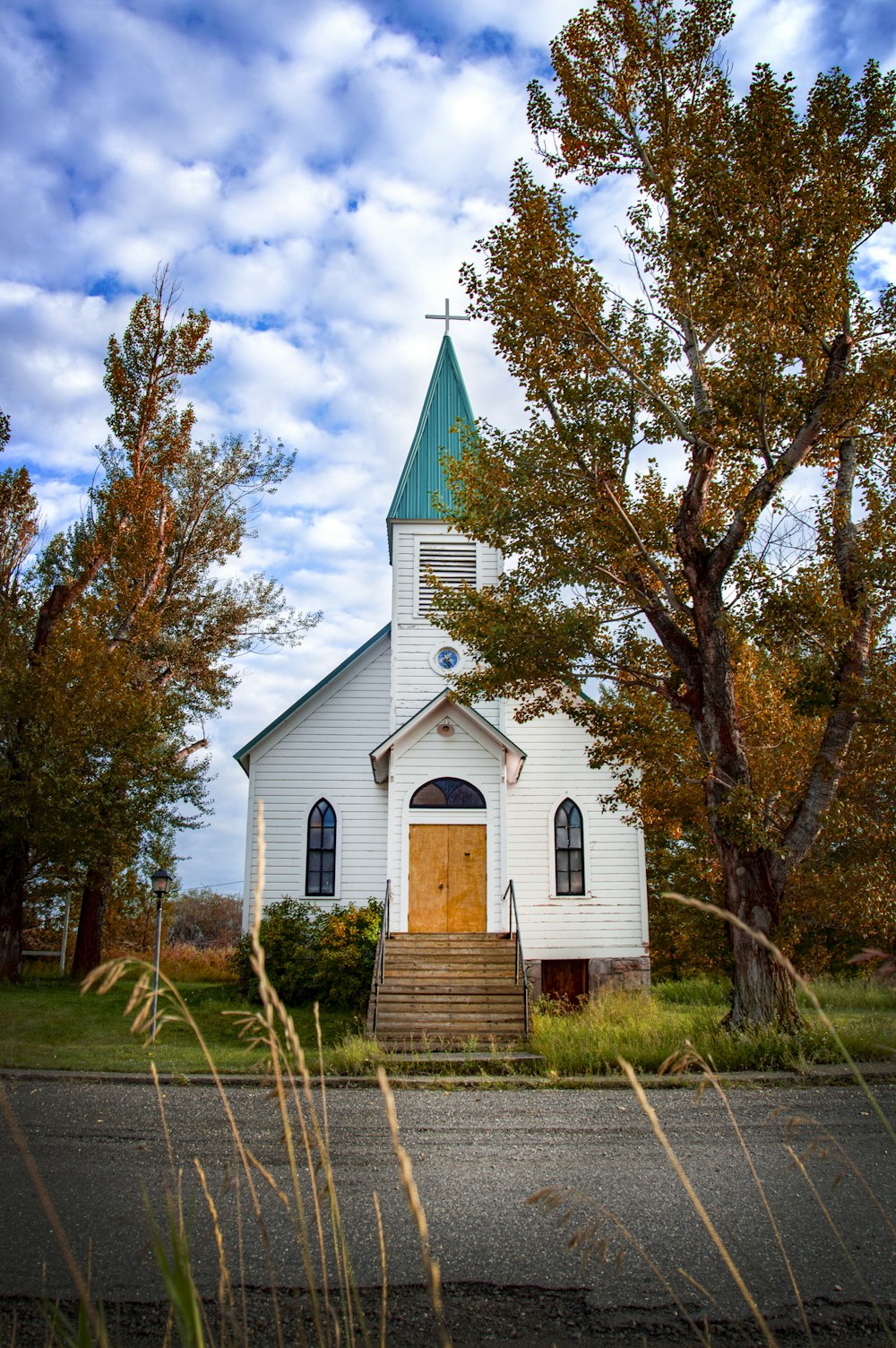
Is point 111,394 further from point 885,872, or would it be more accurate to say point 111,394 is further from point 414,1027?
point 885,872

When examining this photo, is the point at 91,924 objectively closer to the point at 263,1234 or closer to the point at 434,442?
the point at 434,442

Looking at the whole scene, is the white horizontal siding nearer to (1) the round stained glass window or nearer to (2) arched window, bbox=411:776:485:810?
(1) the round stained glass window

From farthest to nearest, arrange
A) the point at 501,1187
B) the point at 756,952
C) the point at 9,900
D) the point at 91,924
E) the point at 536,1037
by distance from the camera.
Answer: the point at 91,924 → the point at 9,900 → the point at 536,1037 → the point at 756,952 → the point at 501,1187

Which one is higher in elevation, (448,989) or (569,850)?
(569,850)

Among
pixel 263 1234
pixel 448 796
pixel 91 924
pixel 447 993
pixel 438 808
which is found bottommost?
pixel 447 993

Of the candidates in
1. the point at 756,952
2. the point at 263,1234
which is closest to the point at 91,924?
the point at 756,952

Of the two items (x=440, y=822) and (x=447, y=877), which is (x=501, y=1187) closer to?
(x=447, y=877)

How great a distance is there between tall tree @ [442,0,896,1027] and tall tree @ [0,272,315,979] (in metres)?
8.97

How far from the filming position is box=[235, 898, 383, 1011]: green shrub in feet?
58.6

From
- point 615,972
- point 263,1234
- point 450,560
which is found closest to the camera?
point 263,1234

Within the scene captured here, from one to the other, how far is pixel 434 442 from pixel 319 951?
11.8 meters

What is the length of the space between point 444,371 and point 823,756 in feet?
49.7

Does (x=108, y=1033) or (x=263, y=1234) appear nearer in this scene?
(x=263, y=1234)

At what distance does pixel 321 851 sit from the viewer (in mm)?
20250
